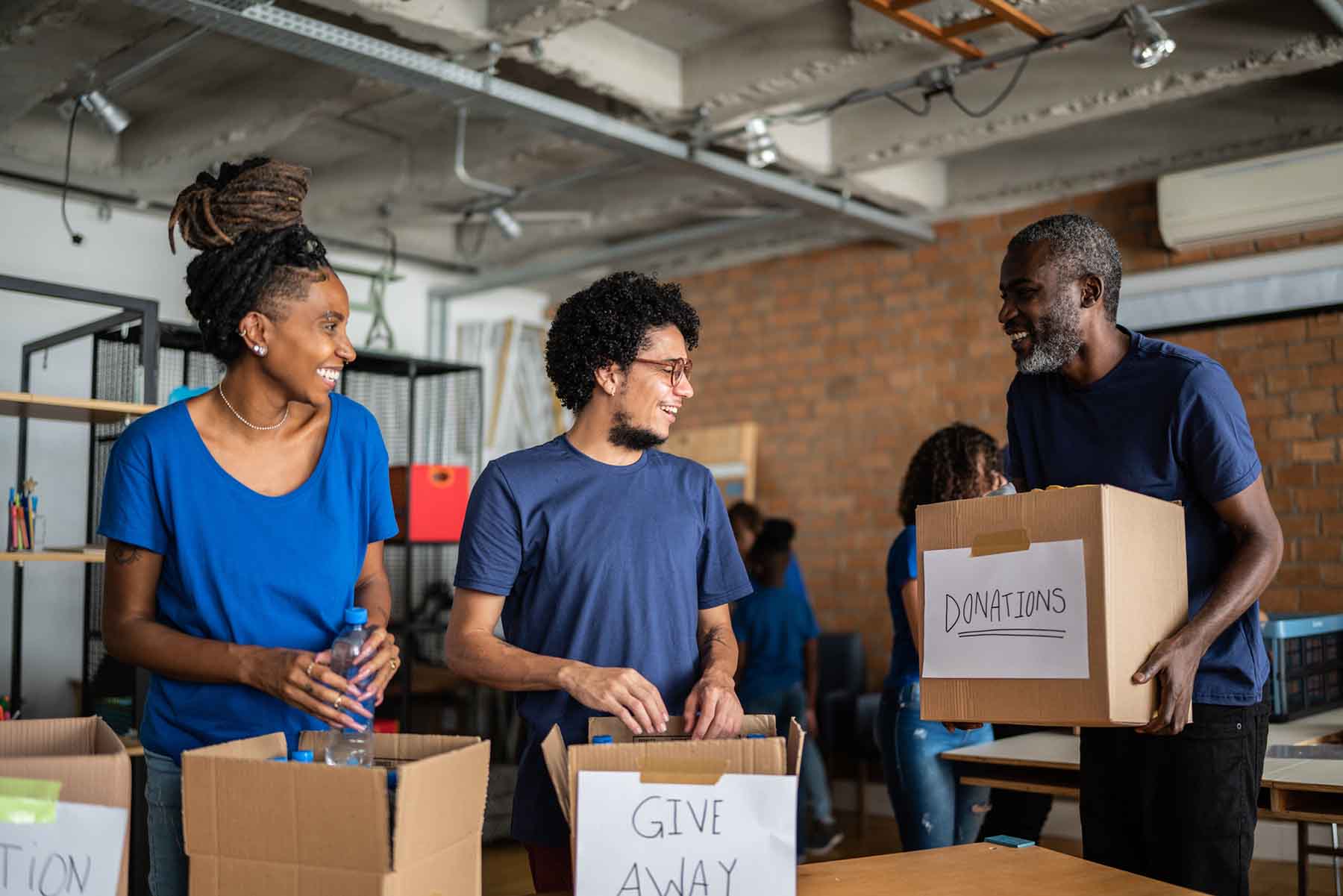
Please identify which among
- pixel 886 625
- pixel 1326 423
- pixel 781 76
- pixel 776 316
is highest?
pixel 781 76

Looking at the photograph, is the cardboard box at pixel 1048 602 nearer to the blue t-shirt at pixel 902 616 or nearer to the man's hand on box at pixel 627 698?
the man's hand on box at pixel 627 698

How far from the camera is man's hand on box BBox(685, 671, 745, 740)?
1570mm

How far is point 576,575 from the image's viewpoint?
67.1 inches

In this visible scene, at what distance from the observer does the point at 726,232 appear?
5773 mm

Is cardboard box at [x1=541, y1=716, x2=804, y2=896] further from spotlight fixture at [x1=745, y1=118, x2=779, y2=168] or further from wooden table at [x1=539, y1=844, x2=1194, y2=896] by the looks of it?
spotlight fixture at [x1=745, y1=118, x2=779, y2=168]

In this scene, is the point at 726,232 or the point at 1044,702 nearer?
the point at 1044,702

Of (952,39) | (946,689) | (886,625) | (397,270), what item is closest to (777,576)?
(886,625)

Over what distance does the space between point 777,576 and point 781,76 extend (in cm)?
198

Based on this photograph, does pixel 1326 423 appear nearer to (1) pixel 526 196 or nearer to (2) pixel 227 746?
(1) pixel 526 196

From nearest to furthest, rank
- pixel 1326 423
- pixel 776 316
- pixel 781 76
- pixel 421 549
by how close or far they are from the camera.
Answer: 1. pixel 781 76
2. pixel 1326 423
3. pixel 421 549
4. pixel 776 316

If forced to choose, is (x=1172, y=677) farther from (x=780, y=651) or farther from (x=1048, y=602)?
(x=780, y=651)

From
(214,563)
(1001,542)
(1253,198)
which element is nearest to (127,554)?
(214,563)

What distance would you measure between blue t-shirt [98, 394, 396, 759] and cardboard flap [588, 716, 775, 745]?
37 centimetres

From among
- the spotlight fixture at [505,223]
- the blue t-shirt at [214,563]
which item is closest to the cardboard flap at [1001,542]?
the blue t-shirt at [214,563]
